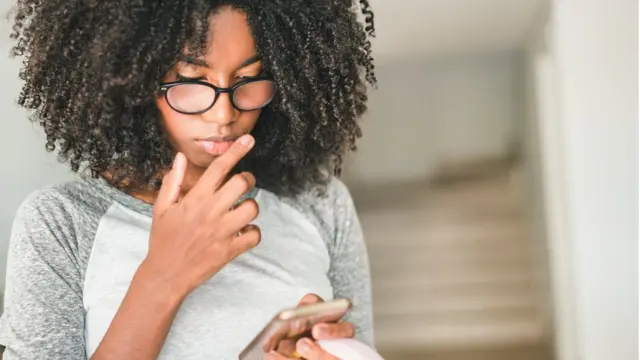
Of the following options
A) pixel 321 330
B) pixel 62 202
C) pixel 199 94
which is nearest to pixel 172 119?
pixel 199 94

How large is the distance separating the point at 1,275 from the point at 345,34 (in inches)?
22.3

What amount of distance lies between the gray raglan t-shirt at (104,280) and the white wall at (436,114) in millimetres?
213

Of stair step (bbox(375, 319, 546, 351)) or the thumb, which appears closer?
the thumb

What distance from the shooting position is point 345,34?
77cm

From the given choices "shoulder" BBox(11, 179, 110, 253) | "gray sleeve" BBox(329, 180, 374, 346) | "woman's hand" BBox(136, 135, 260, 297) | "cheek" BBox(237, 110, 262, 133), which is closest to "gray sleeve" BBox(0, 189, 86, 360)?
"shoulder" BBox(11, 179, 110, 253)

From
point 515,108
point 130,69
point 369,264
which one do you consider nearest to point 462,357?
point 369,264

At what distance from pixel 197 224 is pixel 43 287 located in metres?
0.19

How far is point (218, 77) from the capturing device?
688 millimetres

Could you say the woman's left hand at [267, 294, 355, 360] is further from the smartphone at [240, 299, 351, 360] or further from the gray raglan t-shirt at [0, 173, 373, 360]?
the gray raglan t-shirt at [0, 173, 373, 360]

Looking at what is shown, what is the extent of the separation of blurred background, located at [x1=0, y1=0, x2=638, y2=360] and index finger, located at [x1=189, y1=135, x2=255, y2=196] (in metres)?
0.36

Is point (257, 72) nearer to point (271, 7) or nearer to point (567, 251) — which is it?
point (271, 7)

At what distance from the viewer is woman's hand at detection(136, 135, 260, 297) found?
0.66 m

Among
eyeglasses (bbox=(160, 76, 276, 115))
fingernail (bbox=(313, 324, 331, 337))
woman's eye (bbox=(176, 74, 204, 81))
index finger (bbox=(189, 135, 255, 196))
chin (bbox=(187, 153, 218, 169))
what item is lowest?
fingernail (bbox=(313, 324, 331, 337))

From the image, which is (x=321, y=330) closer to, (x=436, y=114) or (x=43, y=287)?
(x=43, y=287)
